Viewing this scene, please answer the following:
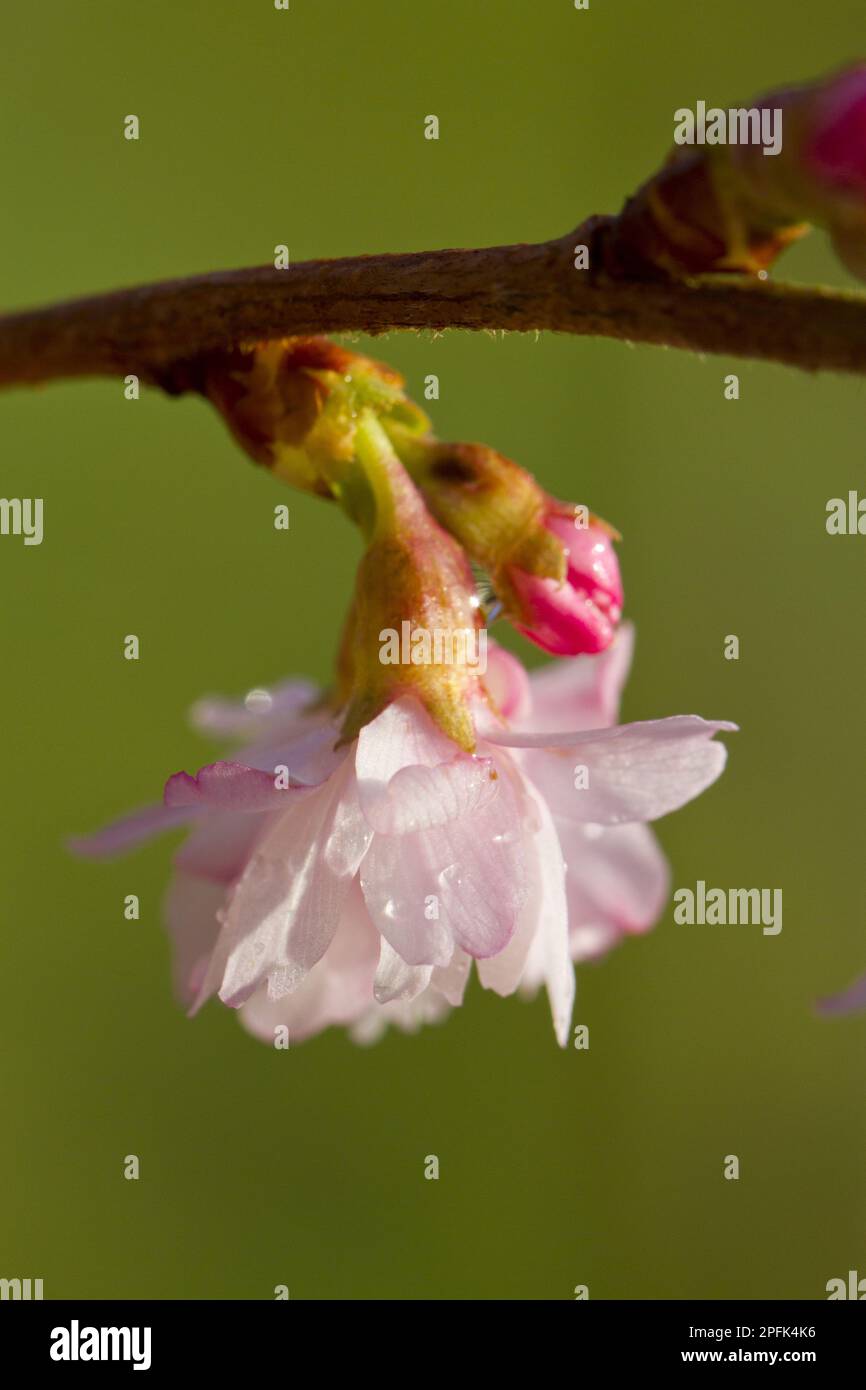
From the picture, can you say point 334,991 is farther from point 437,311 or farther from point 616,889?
point 437,311

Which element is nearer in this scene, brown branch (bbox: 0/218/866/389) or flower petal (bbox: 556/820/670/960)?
brown branch (bbox: 0/218/866/389)

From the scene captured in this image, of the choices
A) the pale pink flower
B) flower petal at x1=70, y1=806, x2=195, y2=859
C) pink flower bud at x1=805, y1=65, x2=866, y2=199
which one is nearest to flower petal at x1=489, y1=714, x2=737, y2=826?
the pale pink flower

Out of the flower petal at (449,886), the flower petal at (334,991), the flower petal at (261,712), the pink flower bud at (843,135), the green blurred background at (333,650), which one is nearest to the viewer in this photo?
the pink flower bud at (843,135)

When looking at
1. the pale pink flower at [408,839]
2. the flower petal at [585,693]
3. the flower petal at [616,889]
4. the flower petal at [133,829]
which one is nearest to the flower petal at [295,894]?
the pale pink flower at [408,839]

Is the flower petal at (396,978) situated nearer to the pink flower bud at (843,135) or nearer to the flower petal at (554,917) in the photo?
the flower petal at (554,917)

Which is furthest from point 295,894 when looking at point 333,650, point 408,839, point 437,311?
point 333,650

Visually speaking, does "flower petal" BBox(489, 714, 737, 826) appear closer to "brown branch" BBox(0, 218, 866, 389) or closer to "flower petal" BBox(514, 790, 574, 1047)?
"flower petal" BBox(514, 790, 574, 1047)

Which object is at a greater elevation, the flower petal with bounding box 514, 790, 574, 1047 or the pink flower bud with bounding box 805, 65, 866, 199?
the pink flower bud with bounding box 805, 65, 866, 199
